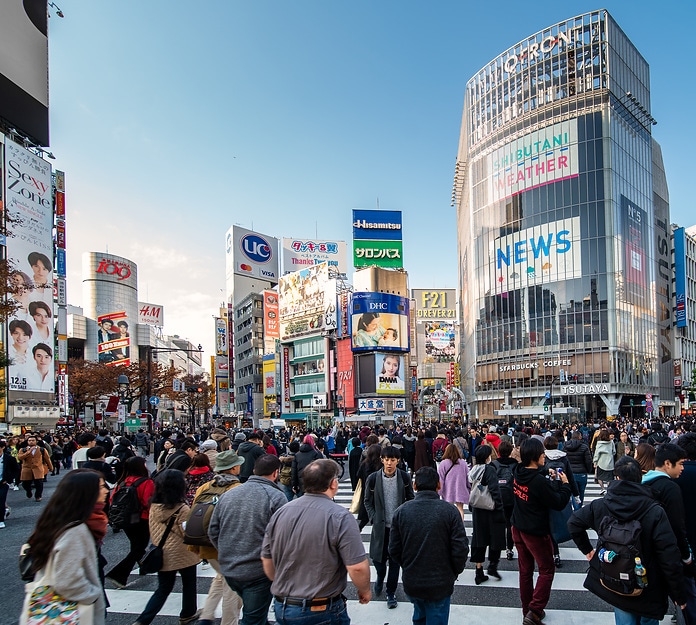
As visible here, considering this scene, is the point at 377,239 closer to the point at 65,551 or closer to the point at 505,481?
the point at 505,481

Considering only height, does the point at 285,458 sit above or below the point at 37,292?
below

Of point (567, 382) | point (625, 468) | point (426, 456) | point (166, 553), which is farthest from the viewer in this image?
point (567, 382)

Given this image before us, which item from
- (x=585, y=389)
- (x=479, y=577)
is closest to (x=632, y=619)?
(x=479, y=577)

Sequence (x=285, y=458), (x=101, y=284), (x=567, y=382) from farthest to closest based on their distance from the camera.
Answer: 1. (x=101, y=284)
2. (x=567, y=382)
3. (x=285, y=458)

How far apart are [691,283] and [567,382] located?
3982 centimetres

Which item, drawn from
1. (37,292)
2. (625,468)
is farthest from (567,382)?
(625,468)

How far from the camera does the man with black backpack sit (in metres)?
3.98

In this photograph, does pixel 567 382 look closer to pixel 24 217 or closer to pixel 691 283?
pixel 691 283

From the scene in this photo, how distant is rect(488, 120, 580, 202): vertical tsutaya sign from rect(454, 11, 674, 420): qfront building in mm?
117

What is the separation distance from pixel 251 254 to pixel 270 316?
67.2 ft

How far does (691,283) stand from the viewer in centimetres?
8619

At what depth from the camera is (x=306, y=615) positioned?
3652 millimetres

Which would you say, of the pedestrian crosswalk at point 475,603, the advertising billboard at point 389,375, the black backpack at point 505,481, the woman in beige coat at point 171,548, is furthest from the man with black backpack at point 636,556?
the advertising billboard at point 389,375

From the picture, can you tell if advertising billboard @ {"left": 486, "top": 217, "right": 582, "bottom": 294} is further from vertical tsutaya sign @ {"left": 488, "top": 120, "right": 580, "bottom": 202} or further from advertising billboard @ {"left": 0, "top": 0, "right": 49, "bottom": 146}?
advertising billboard @ {"left": 0, "top": 0, "right": 49, "bottom": 146}
